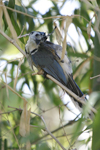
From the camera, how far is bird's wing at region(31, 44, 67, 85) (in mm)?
1542

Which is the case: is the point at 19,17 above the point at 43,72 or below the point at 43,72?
above

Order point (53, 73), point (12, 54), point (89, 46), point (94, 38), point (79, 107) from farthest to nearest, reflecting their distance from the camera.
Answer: point (12, 54), point (89, 46), point (94, 38), point (53, 73), point (79, 107)

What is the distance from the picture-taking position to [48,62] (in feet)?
5.29

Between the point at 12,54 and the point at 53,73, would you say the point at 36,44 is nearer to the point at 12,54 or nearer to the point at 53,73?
the point at 53,73

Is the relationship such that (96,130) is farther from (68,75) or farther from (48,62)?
(48,62)

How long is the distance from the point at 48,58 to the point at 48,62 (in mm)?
32

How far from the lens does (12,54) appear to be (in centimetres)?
242

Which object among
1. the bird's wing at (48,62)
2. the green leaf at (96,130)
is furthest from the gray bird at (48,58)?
the green leaf at (96,130)

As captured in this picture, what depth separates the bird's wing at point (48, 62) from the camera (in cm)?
154

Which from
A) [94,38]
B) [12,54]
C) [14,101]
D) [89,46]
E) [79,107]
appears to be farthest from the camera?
[12,54]

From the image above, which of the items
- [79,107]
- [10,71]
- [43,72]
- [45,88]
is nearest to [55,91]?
[45,88]

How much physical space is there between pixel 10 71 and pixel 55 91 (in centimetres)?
53

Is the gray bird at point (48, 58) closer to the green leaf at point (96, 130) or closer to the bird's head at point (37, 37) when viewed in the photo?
the bird's head at point (37, 37)

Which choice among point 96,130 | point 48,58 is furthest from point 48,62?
point 96,130
